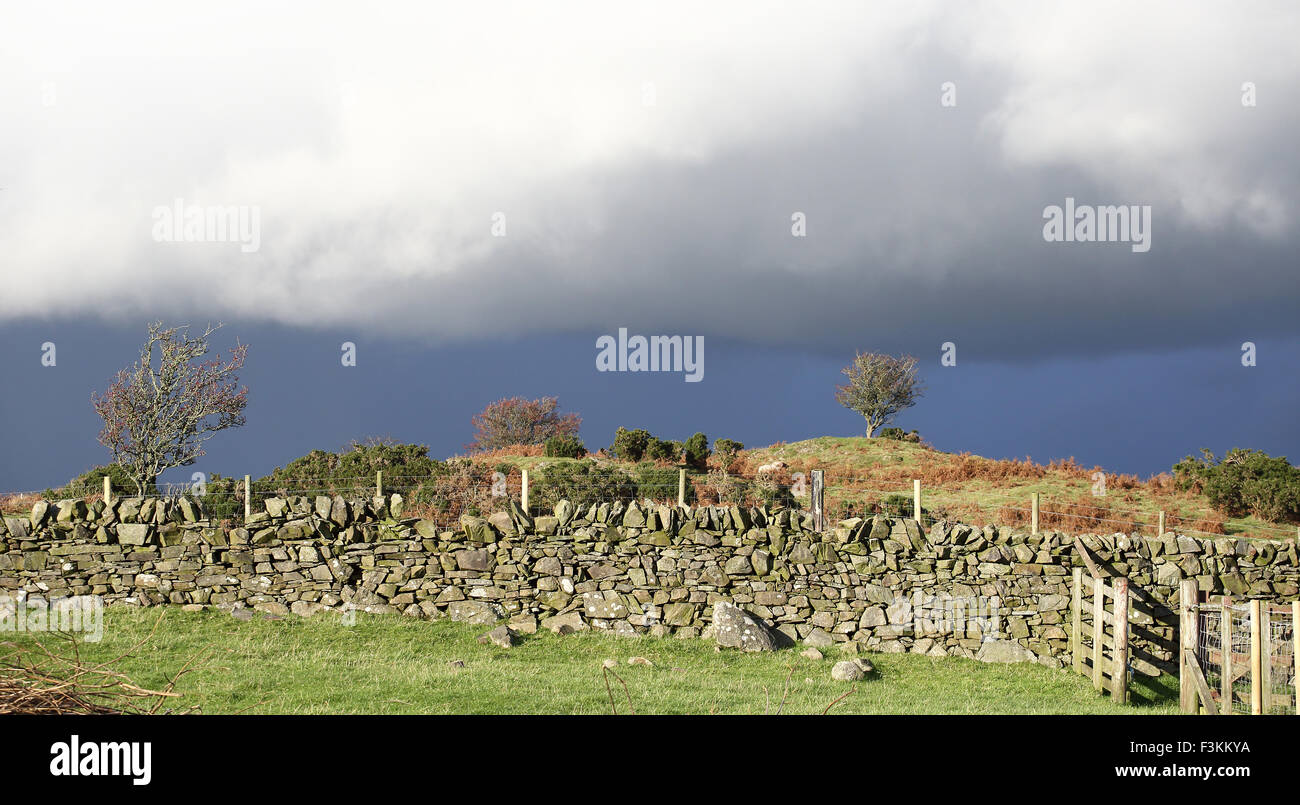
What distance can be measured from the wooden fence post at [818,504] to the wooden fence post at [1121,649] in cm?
476

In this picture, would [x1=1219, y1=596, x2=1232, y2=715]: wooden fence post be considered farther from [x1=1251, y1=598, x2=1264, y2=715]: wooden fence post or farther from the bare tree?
the bare tree

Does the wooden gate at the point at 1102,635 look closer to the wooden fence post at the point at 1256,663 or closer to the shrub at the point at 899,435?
the wooden fence post at the point at 1256,663

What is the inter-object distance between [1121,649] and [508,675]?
841 centimetres

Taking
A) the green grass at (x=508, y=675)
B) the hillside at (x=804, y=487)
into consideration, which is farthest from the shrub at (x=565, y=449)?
the green grass at (x=508, y=675)

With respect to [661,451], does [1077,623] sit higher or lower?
lower

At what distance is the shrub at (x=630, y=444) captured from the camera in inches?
1224

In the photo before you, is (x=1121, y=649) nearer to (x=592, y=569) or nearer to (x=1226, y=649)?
(x=1226, y=649)

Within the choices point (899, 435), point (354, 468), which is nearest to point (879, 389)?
point (899, 435)

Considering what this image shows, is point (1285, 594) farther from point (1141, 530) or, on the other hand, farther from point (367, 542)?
point (367, 542)

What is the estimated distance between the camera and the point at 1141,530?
23.7m

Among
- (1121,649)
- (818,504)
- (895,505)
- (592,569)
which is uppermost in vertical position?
(818,504)

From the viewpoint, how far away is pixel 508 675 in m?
11.1

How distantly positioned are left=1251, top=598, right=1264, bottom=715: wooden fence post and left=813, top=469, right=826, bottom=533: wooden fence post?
7.08 m
